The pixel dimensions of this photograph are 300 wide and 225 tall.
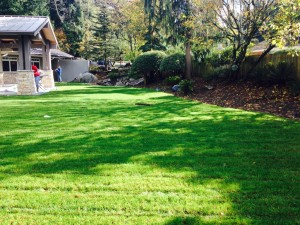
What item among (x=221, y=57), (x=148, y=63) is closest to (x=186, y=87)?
(x=221, y=57)

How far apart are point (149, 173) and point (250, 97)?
28.3 feet

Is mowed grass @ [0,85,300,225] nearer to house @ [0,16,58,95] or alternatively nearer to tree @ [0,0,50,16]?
house @ [0,16,58,95]

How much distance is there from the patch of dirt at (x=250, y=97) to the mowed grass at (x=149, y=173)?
242cm

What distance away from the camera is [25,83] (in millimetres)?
14367

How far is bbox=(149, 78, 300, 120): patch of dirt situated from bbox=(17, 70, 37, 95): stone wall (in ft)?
25.1

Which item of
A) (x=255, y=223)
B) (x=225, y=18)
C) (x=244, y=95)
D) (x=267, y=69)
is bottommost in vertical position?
(x=255, y=223)

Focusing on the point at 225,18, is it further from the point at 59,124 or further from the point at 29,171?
the point at 29,171

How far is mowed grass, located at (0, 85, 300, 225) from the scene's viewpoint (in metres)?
2.64

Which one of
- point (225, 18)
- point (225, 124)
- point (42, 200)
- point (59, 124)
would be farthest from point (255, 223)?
point (225, 18)

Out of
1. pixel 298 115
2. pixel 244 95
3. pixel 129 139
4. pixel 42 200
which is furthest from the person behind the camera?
pixel 244 95

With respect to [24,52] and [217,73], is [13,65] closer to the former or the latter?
[24,52]

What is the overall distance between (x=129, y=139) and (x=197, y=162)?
5.43 ft

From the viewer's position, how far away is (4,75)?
1798 cm

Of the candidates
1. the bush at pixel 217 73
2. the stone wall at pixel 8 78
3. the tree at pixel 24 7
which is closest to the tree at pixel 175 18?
the bush at pixel 217 73
